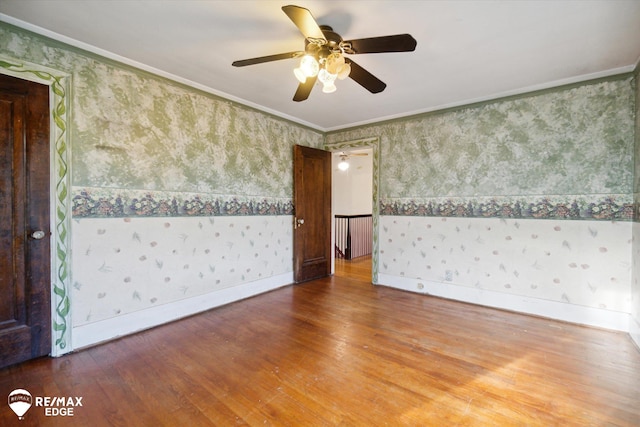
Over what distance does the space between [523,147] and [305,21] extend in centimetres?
298

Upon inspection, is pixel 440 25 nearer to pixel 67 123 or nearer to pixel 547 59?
pixel 547 59

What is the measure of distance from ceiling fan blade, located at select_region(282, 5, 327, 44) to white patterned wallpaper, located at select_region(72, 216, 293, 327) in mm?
2289

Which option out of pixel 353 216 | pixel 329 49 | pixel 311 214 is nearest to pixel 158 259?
pixel 311 214

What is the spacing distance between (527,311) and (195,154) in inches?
168

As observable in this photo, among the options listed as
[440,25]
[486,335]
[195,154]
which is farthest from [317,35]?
[486,335]

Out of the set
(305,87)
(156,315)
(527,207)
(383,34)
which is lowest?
(156,315)

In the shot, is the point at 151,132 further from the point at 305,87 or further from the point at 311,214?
the point at 311,214

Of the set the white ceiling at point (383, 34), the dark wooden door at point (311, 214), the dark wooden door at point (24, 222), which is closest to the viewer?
the white ceiling at point (383, 34)

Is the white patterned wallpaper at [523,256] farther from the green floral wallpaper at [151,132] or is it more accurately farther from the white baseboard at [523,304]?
the green floral wallpaper at [151,132]

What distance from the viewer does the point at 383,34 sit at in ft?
7.07

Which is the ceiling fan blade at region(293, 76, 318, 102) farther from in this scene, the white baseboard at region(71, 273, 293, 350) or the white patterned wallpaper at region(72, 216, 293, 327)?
the white baseboard at region(71, 273, 293, 350)

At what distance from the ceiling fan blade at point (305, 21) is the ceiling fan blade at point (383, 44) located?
22 centimetres

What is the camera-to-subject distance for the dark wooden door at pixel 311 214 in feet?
14.2

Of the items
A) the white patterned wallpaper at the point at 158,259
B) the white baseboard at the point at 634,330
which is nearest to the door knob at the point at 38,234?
the white patterned wallpaper at the point at 158,259
